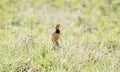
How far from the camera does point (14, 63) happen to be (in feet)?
16.3

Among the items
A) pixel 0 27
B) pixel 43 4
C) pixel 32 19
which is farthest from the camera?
pixel 43 4

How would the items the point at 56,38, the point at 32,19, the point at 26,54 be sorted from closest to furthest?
the point at 26,54, the point at 56,38, the point at 32,19

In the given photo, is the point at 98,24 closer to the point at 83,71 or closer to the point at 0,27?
the point at 0,27

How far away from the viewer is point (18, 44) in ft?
18.2

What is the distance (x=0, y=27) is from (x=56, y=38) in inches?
83.0

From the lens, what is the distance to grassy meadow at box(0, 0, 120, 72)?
5.09 m

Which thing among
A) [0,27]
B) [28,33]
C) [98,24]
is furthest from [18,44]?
[98,24]

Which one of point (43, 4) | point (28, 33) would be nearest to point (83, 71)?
point (28, 33)

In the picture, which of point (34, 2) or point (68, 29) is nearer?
point (68, 29)

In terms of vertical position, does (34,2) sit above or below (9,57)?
above

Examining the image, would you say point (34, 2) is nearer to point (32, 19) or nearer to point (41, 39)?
point (32, 19)

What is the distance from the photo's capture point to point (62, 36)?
6820mm

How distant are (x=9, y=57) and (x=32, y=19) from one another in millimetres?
3212

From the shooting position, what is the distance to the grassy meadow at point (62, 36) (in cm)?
509
